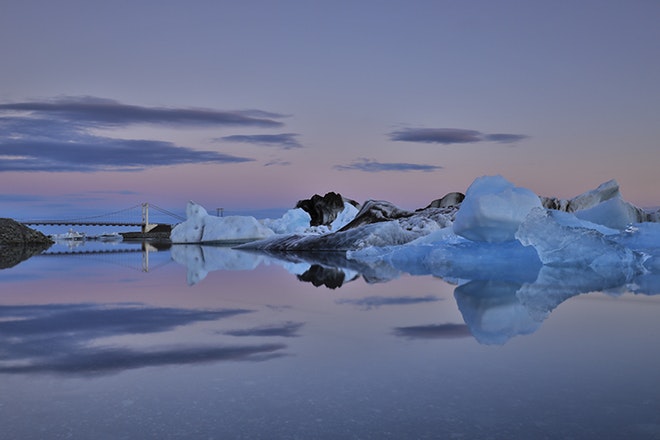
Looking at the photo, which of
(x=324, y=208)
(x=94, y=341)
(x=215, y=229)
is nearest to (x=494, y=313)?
(x=94, y=341)

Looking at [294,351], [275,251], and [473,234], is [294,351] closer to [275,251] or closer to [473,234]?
[473,234]

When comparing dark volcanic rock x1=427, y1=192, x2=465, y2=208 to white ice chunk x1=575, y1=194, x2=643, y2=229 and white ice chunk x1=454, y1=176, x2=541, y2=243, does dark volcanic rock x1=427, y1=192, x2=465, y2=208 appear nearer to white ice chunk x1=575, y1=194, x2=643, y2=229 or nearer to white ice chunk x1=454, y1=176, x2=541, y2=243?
white ice chunk x1=575, y1=194, x2=643, y2=229

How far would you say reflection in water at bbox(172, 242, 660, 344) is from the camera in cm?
507

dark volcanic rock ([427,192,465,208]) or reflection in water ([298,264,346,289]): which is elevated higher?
dark volcanic rock ([427,192,465,208])

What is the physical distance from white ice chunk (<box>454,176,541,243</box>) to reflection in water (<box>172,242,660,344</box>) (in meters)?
0.40

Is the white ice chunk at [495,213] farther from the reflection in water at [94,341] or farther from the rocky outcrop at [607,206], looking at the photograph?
the reflection in water at [94,341]

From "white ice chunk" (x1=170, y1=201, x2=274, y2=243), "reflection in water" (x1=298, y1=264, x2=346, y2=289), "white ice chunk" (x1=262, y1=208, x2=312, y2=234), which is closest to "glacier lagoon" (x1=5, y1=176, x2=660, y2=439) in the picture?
"reflection in water" (x1=298, y1=264, x2=346, y2=289)

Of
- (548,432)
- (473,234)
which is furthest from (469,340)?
(473,234)

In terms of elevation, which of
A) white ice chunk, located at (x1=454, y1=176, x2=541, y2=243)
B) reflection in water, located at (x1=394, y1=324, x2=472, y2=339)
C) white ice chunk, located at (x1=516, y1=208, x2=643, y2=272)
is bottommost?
reflection in water, located at (x1=394, y1=324, x2=472, y2=339)

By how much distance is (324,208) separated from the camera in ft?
143

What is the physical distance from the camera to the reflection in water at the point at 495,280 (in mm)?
5066

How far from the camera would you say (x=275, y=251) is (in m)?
21.0

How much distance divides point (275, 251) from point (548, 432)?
18.9 meters

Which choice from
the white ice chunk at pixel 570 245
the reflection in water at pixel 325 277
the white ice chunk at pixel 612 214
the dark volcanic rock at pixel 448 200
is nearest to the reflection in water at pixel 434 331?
the reflection in water at pixel 325 277
